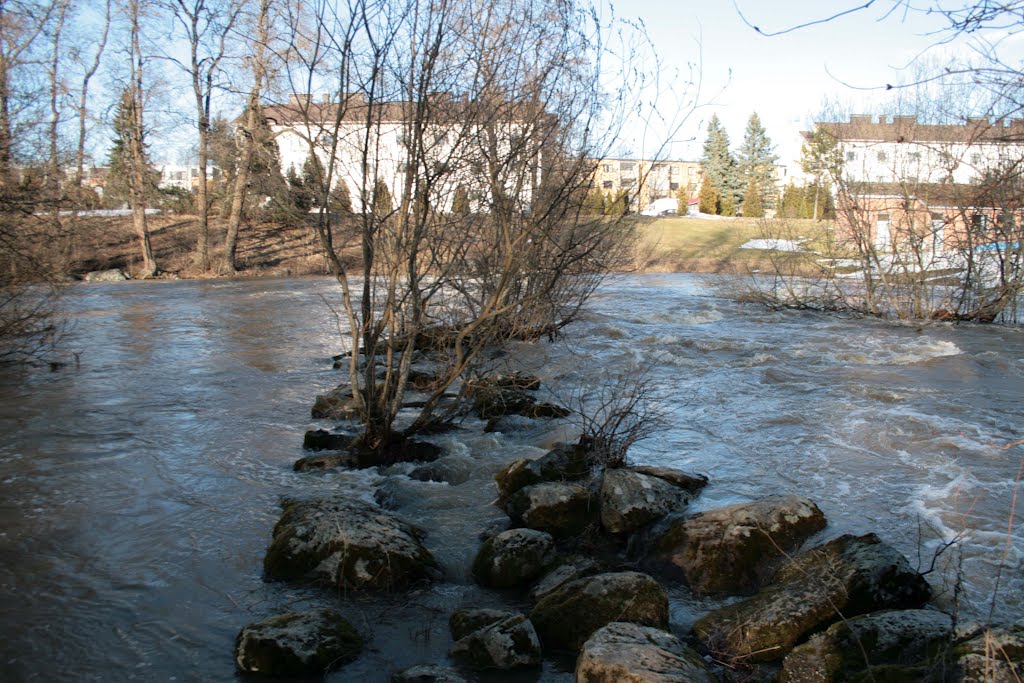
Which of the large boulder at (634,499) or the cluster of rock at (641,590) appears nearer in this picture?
the cluster of rock at (641,590)

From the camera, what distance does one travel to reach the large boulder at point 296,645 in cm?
432

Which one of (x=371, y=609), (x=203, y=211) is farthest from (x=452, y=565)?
(x=203, y=211)

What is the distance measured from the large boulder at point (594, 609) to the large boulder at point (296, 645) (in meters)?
1.08

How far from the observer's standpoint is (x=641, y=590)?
483 centimetres

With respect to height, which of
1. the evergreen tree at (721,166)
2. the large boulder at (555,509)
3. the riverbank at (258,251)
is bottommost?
the large boulder at (555,509)

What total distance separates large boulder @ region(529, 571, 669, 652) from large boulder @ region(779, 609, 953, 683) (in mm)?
786

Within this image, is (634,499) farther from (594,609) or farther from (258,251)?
(258,251)

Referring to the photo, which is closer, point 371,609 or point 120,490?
point 371,609

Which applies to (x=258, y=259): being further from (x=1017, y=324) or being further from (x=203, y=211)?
Result: (x=1017, y=324)

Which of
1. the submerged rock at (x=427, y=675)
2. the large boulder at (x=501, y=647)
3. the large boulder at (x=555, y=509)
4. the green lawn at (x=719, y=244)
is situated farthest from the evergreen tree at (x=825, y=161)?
the submerged rock at (x=427, y=675)

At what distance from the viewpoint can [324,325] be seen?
1783 centimetres

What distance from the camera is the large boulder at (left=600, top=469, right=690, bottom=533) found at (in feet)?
20.4

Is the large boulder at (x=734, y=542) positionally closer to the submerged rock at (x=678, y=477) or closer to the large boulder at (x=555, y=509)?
the large boulder at (x=555, y=509)

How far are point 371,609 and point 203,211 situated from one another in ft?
89.6
